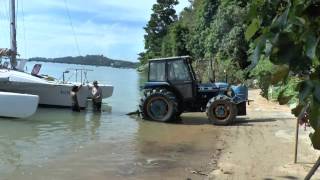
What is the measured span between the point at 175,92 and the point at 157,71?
0.92 metres

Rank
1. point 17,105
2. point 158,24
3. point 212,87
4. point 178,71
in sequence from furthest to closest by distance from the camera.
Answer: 1. point 158,24
2. point 17,105
3. point 212,87
4. point 178,71

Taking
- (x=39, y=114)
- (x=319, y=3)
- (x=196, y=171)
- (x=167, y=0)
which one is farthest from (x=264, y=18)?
(x=167, y=0)

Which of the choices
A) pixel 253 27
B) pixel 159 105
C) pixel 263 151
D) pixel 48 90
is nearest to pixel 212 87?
pixel 159 105

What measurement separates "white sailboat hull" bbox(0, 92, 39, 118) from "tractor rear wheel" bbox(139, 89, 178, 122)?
12.7 feet

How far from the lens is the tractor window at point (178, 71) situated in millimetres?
17594

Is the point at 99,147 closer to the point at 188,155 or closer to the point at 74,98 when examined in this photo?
the point at 188,155

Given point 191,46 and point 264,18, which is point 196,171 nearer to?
point 264,18

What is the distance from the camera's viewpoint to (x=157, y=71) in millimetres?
17938

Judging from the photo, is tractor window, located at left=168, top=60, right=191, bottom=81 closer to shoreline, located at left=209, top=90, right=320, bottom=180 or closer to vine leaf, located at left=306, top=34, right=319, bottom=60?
shoreline, located at left=209, top=90, right=320, bottom=180

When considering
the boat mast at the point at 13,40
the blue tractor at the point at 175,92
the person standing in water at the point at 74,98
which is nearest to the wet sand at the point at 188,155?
the blue tractor at the point at 175,92

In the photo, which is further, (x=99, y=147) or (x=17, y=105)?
(x=17, y=105)

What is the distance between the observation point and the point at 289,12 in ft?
5.64

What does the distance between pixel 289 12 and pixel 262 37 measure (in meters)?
0.11

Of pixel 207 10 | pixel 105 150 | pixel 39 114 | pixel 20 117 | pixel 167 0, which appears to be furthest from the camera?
pixel 167 0
